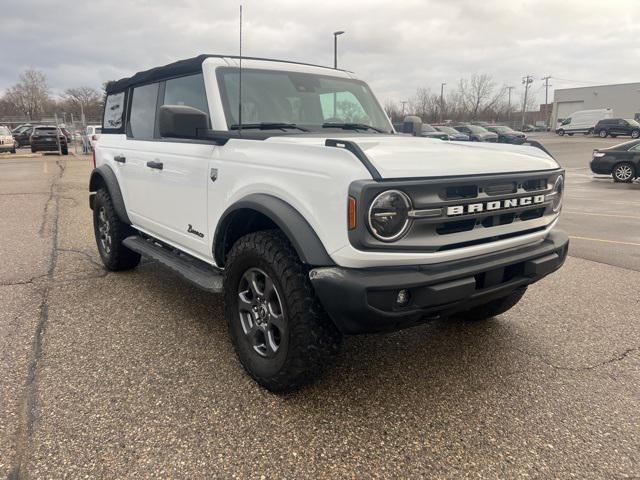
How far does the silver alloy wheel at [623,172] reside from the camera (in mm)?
15109

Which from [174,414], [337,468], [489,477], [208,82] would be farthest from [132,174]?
[489,477]

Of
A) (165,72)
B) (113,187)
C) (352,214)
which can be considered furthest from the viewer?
(113,187)

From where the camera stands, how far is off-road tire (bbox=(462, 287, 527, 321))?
12.0 ft

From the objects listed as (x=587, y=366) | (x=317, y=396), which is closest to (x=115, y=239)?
(x=317, y=396)

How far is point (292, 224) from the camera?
8.00 feet

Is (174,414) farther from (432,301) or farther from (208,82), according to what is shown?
(208,82)

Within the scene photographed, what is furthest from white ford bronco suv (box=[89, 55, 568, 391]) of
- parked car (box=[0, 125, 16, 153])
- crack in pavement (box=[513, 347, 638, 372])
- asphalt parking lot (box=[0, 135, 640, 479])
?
parked car (box=[0, 125, 16, 153])

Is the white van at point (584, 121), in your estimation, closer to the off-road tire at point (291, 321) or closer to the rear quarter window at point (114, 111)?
the rear quarter window at point (114, 111)

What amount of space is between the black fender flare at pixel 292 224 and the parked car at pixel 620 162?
1586 cm

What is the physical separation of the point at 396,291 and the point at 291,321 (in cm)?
59

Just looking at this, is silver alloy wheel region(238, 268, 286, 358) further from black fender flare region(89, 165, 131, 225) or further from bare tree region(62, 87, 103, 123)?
bare tree region(62, 87, 103, 123)

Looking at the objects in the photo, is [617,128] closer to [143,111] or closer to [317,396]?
[143,111]

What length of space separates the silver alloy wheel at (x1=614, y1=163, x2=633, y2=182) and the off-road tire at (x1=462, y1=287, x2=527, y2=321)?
1411 cm

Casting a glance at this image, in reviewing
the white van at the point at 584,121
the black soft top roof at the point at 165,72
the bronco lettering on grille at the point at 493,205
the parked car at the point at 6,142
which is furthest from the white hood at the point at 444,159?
the white van at the point at 584,121
